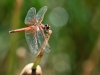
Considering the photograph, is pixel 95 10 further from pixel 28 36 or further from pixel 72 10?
pixel 28 36

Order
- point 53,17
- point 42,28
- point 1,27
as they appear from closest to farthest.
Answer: point 42,28 < point 1,27 < point 53,17

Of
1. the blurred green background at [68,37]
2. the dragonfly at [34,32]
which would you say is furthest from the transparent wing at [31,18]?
the blurred green background at [68,37]

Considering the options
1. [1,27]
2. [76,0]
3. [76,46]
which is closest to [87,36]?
[76,46]

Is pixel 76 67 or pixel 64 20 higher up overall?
pixel 64 20

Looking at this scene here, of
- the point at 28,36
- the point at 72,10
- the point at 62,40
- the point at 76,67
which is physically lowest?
the point at 76,67

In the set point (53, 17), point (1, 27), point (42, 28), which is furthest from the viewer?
point (53, 17)

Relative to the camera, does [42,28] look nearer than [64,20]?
Yes

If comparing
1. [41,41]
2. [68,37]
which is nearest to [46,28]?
[41,41]

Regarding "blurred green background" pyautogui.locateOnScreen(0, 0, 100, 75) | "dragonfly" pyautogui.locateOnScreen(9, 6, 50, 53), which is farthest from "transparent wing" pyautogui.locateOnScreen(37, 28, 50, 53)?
"blurred green background" pyautogui.locateOnScreen(0, 0, 100, 75)
